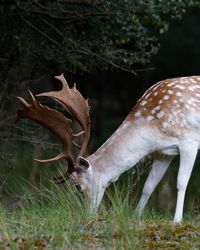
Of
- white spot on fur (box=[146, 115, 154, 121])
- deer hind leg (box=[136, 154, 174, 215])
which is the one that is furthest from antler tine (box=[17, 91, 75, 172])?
deer hind leg (box=[136, 154, 174, 215])

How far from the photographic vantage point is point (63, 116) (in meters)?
8.66

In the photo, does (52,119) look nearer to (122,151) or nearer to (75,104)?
(75,104)

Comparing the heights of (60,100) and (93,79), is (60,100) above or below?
above

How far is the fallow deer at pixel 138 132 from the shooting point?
344 inches

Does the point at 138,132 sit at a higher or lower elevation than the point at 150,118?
lower

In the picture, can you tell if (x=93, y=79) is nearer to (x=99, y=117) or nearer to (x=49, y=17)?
(x=99, y=117)

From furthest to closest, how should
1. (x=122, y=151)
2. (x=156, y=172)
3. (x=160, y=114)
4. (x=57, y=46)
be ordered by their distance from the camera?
(x=57, y=46), (x=156, y=172), (x=122, y=151), (x=160, y=114)

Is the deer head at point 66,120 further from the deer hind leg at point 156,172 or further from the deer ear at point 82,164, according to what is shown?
the deer hind leg at point 156,172

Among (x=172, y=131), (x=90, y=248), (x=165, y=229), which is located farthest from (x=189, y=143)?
(x=90, y=248)

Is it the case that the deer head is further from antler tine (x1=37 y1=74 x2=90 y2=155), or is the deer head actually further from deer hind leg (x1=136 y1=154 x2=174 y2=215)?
deer hind leg (x1=136 y1=154 x2=174 y2=215)

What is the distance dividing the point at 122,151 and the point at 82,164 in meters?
0.40

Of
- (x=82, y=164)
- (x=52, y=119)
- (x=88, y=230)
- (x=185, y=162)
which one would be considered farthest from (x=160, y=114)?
(x=88, y=230)

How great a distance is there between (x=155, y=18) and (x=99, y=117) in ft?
36.3

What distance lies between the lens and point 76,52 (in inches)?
467
